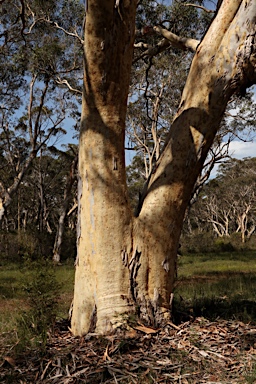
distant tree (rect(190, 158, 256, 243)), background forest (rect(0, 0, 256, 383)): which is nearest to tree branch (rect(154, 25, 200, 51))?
background forest (rect(0, 0, 256, 383))

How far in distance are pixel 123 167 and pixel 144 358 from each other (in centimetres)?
160

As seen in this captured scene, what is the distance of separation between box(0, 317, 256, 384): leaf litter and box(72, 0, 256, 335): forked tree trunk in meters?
0.22

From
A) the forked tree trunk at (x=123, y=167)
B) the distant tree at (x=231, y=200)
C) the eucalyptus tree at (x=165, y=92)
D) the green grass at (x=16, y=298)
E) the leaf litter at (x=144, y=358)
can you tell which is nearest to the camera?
the leaf litter at (x=144, y=358)

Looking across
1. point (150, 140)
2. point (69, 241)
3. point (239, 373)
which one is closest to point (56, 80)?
point (150, 140)

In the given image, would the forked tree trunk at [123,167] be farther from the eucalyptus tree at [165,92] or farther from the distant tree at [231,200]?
the distant tree at [231,200]

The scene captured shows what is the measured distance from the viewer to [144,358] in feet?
9.97

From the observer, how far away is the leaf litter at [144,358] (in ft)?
9.25

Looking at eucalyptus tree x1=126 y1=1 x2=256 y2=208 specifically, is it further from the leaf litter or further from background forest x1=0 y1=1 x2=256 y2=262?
the leaf litter

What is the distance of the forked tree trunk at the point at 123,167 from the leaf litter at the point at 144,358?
0.71 feet

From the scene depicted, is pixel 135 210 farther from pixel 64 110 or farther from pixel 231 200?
pixel 231 200

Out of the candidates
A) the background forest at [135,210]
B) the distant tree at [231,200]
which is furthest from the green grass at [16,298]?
the distant tree at [231,200]

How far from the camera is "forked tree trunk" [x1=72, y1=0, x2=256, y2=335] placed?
3.50 meters

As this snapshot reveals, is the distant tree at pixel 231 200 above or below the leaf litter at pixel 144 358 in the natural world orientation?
above

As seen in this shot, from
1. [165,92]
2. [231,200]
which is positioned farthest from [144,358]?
[231,200]
